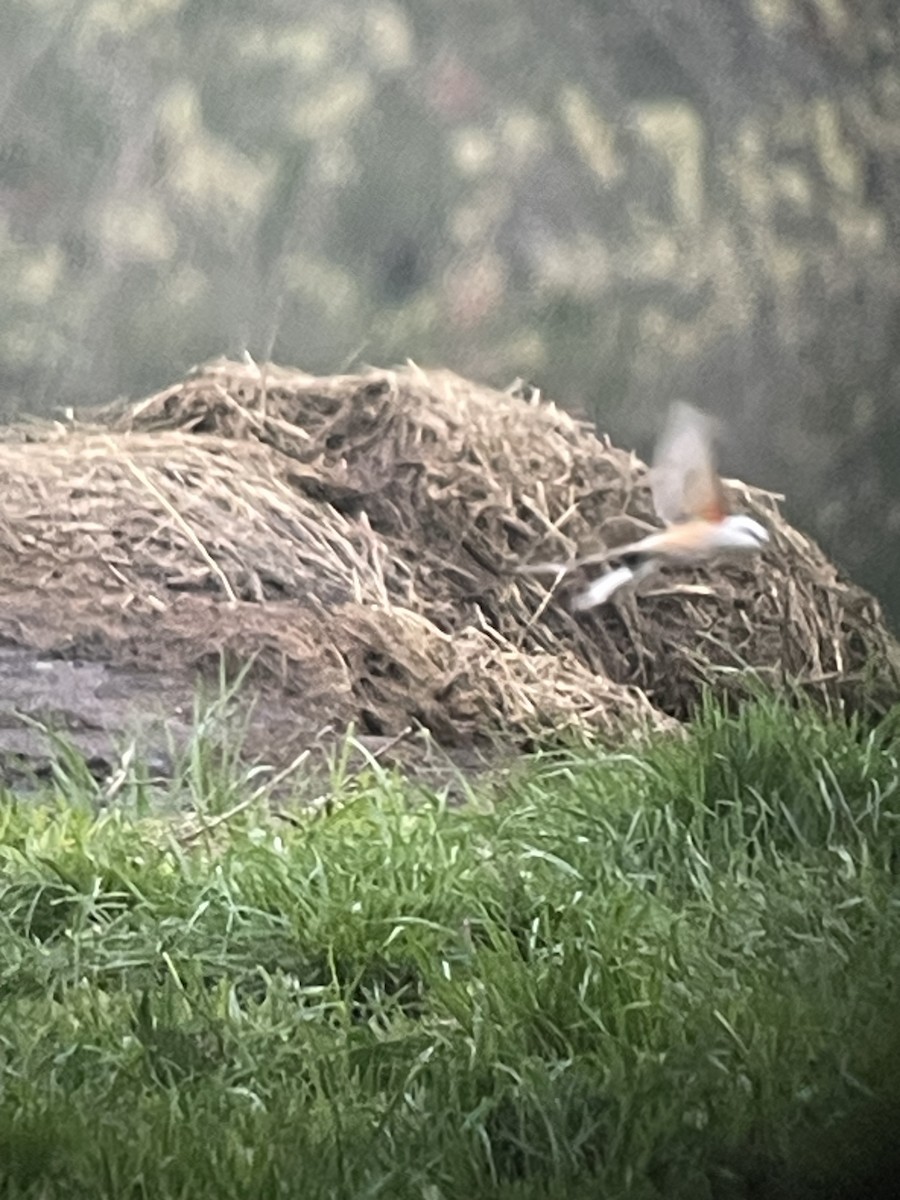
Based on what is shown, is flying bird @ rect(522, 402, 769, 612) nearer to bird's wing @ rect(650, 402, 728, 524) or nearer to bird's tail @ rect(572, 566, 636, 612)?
bird's wing @ rect(650, 402, 728, 524)

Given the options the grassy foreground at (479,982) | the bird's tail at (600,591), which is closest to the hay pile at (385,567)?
the bird's tail at (600,591)

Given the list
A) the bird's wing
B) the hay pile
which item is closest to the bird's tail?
the hay pile

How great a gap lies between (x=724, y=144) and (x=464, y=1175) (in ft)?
5.53

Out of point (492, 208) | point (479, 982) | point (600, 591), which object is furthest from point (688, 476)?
point (479, 982)

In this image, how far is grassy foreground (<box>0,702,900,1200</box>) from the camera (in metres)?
1.78

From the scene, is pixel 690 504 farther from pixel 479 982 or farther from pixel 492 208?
pixel 479 982

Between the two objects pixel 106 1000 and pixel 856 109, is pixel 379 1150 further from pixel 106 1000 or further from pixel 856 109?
pixel 856 109

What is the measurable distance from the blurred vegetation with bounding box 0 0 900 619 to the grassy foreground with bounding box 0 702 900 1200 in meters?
0.50

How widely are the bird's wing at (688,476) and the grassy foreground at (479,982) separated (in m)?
0.31

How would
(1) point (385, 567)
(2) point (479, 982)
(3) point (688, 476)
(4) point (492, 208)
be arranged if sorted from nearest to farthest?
(2) point (479, 982) < (3) point (688, 476) < (4) point (492, 208) < (1) point (385, 567)

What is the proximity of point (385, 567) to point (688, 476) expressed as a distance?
594mm

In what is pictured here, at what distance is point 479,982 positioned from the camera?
2252 millimetres

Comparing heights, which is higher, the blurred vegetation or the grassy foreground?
the blurred vegetation

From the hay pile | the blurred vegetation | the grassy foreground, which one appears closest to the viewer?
the grassy foreground
